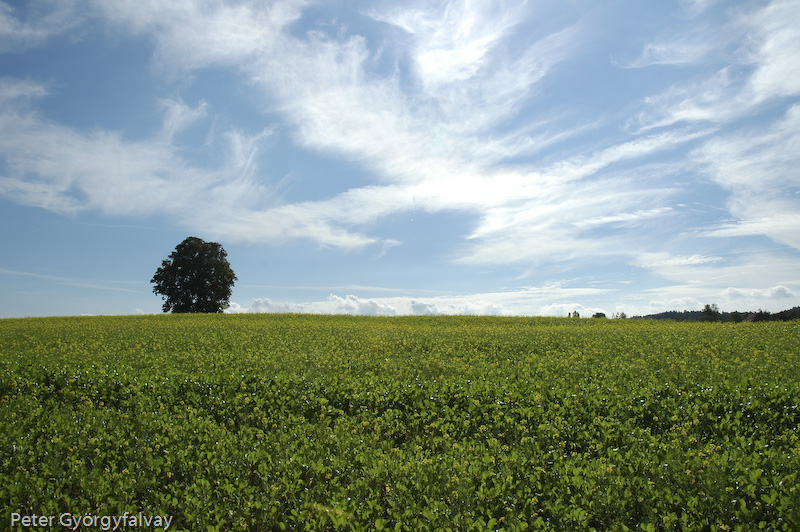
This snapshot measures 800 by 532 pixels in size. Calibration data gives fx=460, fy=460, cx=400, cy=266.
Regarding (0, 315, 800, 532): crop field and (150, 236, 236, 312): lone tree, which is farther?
(150, 236, 236, 312): lone tree

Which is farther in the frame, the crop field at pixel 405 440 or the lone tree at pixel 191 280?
the lone tree at pixel 191 280

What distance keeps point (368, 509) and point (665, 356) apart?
41.4 ft

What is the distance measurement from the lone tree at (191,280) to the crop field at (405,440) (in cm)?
4031

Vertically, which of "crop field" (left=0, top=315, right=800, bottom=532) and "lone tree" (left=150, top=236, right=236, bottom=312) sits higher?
"lone tree" (left=150, top=236, right=236, bottom=312)

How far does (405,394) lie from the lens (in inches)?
459

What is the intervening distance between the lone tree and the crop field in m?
40.3

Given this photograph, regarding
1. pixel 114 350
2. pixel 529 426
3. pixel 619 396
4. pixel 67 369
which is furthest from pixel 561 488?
pixel 114 350

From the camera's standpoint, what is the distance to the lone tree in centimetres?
5572

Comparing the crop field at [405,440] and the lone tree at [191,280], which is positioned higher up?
the lone tree at [191,280]

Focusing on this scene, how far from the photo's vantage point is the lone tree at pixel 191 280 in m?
55.7

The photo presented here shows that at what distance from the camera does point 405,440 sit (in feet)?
31.7

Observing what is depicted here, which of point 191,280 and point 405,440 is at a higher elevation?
point 191,280

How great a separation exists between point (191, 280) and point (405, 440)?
173 feet

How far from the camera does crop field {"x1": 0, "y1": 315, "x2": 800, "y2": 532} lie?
6574 mm
